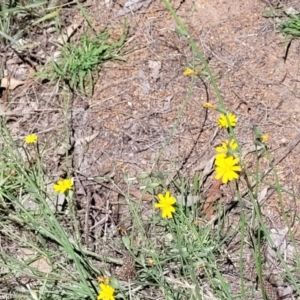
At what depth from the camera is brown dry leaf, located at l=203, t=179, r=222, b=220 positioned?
7.72ft

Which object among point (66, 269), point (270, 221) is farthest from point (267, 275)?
point (66, 269)

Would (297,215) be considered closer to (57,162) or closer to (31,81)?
(57,162)

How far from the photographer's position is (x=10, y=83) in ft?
9.76

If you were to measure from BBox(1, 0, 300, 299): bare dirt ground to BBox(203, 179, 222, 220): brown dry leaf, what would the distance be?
0.13 feet

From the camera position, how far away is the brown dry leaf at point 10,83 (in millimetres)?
2965

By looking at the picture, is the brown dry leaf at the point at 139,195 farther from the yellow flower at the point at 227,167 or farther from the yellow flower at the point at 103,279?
the yellow flower at the point at 227,167

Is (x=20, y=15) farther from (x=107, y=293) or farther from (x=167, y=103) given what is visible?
(x=107, y=293)

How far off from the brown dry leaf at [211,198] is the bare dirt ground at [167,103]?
0.04 m

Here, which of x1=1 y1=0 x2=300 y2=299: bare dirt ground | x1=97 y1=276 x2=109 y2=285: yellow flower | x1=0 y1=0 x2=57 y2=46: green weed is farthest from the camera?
x1=0 y1=0 x2=57 y2=46: green weed

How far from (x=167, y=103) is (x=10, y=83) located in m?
0.80

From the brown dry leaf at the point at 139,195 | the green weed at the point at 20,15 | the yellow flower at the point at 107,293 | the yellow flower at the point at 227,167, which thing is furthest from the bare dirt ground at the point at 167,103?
the yellow flower at the point at 227,167

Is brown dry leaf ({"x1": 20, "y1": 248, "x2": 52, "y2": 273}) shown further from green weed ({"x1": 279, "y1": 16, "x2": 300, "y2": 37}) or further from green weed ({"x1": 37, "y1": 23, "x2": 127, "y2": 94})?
green weed ({"x1": 279, "y1": 16, "x2": 300, "y2": 37})

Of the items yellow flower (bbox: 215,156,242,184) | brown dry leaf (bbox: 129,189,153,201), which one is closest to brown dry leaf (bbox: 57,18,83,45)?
brown dry leaf (bbox: 129,189,153,201)

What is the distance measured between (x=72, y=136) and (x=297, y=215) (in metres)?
1.02
